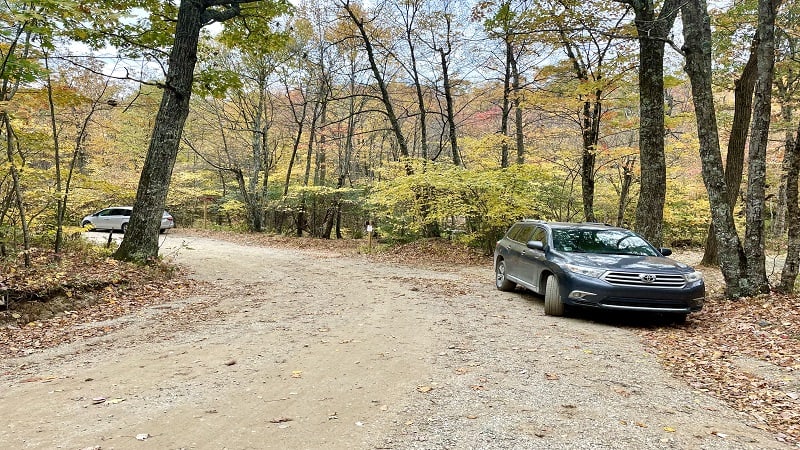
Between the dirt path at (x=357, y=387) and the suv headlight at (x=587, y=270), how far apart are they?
30.4 inches

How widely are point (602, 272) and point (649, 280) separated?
0.62 meters

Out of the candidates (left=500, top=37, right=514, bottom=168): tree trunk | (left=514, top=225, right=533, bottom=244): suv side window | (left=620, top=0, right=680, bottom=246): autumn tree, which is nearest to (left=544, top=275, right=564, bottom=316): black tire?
(left=514, top=225, right=533, bottom=244): suv side window

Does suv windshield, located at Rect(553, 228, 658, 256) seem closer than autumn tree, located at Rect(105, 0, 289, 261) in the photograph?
Yes

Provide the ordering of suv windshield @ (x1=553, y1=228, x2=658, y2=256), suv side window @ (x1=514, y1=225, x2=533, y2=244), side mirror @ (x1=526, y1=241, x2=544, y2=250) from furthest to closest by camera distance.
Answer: suv side window @ (x1=514, y1=225, x2=533, y2=244) → side mirror @ (x1=526, y1=241, x2=544, y2=250) → suv windshield @ (x1=553, y1=228, x2=658, y2=256)

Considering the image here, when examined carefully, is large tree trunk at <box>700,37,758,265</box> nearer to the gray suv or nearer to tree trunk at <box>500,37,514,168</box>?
the gray suv

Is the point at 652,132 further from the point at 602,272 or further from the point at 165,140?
the point at 165,140

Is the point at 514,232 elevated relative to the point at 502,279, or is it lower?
elevated

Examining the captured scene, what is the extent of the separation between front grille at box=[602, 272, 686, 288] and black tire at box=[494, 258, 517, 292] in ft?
10.9

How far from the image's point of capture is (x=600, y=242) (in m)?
8.02

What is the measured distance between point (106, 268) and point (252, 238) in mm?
14458

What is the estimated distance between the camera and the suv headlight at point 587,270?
22.5 feet

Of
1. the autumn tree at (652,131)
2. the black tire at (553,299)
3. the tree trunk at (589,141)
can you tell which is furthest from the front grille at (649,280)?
the tree trunk at (589,141)

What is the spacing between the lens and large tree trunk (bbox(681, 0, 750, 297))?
7883 millimetres

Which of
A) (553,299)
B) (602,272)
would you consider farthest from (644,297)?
(553,299)
